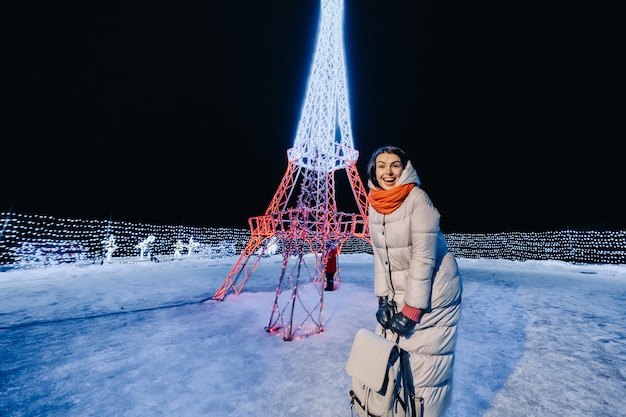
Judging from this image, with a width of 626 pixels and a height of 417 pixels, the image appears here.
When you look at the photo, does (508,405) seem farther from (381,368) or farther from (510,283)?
(510,283)

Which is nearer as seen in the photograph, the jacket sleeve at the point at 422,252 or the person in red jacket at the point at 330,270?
the jacket sleeve at the point at 422,252

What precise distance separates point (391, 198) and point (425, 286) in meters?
0.65

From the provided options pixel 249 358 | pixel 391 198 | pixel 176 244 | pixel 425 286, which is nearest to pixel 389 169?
pixel 391 198

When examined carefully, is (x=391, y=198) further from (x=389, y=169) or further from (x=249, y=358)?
(x=249, y=358)

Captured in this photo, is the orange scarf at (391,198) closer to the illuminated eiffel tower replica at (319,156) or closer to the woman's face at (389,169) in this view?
the woman's face at (389,169)

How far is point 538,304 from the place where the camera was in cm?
691

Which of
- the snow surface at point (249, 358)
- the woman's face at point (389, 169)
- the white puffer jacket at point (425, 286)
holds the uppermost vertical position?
the woman's face at point (389, 169)

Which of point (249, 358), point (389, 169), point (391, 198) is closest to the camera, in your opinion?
point (391, 198)

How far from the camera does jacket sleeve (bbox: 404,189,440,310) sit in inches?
66.6

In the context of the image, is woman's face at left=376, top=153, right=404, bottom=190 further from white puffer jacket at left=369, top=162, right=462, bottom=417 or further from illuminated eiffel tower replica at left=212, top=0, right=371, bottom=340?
illuminated eiffel tower replica at left=212, top=0, right=371, bottom=340

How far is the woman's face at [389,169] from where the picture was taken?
2045 mm

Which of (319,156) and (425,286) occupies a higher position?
(319,156)

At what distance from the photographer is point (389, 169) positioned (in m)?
2.04

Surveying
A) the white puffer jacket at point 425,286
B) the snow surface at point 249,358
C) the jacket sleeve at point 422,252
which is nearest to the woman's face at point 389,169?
the white puffer jacket at point 425,286
